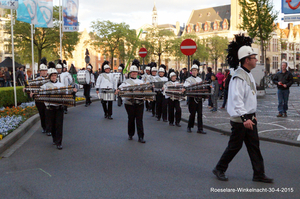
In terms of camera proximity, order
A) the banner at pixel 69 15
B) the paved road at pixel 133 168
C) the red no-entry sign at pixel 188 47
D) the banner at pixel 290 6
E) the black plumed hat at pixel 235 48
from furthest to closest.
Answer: the banner at pixel 69 15
the red no-entry sign at pixel 188 47
the banner at pixel 290 6
the black plumed hat at pixel 235 48
the paved road at pixel 133 168

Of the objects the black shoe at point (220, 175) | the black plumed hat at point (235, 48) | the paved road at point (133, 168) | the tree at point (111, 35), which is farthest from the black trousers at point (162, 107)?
the tree at point (111, 35)

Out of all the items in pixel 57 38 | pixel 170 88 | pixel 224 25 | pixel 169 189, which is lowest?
pixel 169 189

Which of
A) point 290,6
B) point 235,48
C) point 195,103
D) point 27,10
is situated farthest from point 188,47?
point 27,10

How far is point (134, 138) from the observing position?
367 inches

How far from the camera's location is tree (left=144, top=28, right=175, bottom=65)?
6431cm

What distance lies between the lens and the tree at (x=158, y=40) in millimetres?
64312

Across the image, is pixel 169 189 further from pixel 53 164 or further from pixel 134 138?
pixel 134 138

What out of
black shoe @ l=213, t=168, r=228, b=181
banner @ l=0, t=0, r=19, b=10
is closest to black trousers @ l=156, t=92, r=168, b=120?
banner @ l=0, t=0, r=19, b=10

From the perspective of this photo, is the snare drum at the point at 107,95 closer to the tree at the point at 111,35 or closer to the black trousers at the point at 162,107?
the black trousers at the point at 162,107

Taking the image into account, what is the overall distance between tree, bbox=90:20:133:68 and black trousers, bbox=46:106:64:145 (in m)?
44.7

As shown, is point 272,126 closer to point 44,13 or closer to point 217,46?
point 44,13

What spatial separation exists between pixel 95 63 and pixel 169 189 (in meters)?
102

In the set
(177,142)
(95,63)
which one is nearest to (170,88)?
(177,142)

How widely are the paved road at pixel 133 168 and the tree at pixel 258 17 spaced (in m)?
24.4
